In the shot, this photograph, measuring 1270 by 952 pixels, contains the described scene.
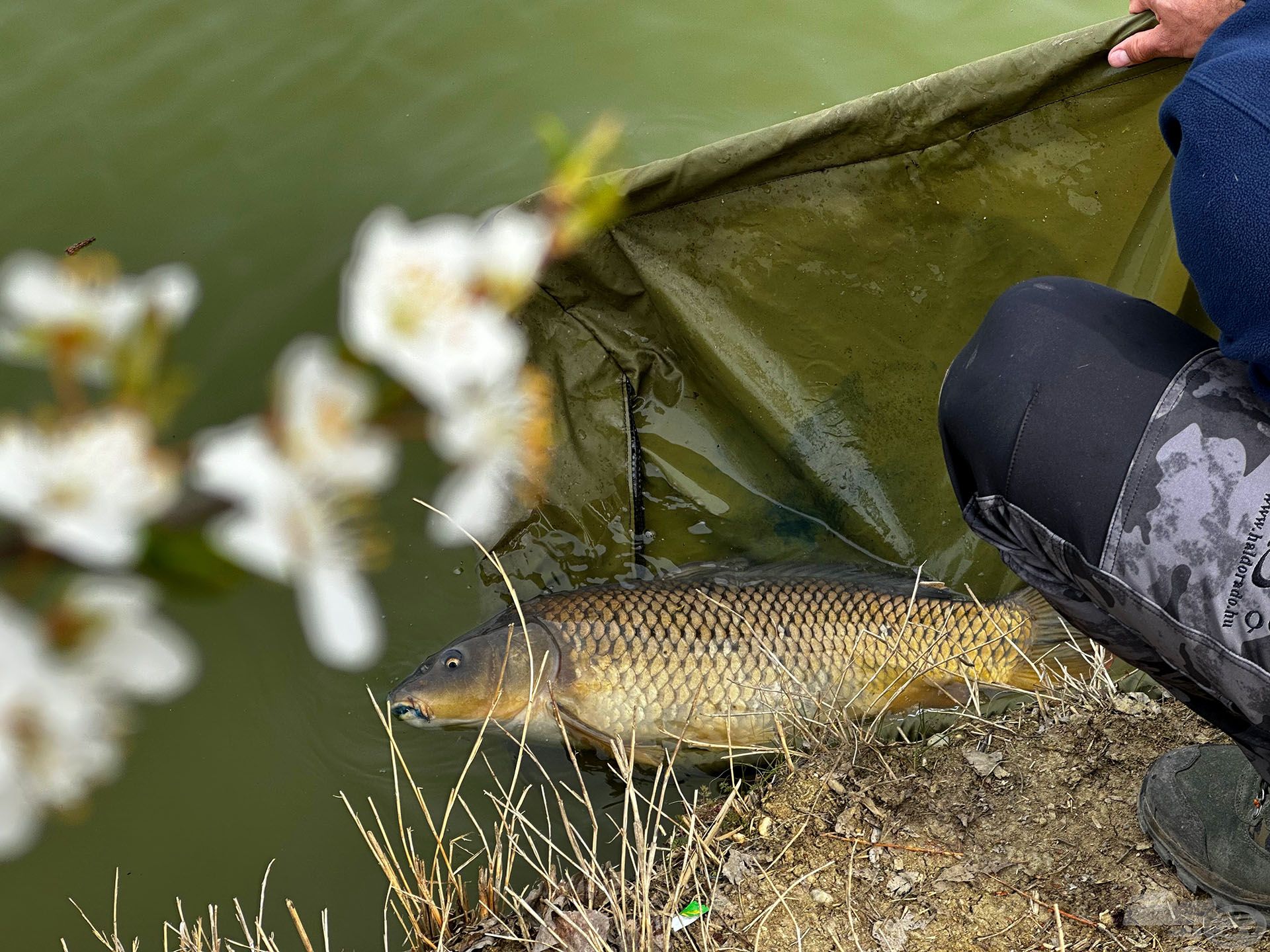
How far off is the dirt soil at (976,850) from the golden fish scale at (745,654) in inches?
5.0

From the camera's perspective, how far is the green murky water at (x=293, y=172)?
2.04 m

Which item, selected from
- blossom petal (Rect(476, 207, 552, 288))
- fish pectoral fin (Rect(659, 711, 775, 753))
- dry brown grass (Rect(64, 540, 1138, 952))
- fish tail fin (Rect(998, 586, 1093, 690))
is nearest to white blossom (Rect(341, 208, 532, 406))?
blossom petal (Rect(476, 207, 552, 288))

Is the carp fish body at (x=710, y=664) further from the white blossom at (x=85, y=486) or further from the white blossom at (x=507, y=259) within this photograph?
Result: the white blossom at (x=85, y=486)

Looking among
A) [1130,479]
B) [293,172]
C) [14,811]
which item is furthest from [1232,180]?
[293,172]

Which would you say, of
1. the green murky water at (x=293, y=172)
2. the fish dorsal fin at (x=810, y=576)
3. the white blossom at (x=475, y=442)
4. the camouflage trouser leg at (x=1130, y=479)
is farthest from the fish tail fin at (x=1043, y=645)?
the white blossom at (x=475, y=442)

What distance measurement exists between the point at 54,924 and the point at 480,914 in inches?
32.0

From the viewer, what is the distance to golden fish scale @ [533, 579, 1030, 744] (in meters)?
2.05

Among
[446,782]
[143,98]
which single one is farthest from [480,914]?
[143,98]

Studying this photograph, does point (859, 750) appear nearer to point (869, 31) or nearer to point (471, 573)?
point (471, 573)

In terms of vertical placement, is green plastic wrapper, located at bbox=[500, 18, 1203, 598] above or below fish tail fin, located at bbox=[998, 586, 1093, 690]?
above

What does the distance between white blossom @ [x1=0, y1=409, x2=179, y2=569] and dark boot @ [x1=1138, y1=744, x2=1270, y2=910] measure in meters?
1.64

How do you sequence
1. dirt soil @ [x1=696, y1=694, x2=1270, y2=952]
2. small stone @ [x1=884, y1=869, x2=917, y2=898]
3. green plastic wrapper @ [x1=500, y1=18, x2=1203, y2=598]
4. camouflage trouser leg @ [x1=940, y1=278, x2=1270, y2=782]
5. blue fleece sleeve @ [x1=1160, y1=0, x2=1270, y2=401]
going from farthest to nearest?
green plastic wrapper @ [x1=500, y1=18, x2=1203, y2=598] → small stone @ [x1=884, y1=869, x2=917, y2=898] → dirt soil @ [x1=696, y1=694, x2=1270, y2=952] → camouflage trouser leg @ [x1=940, y1=278, x2=1270, y2=782] → blue fleece sleeve @ [x1=1160, y1=0, x2=1270, y2=401]

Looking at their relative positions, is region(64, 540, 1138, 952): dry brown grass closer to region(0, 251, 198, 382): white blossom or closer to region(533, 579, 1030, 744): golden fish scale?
region(533, 579, 1030, 744): golden fish scale

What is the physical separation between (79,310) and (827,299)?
6.32ft
